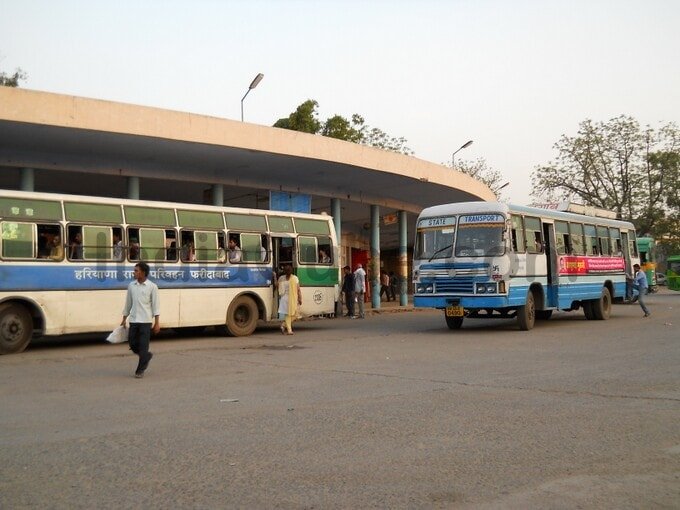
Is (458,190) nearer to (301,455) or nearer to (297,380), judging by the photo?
(297,380)

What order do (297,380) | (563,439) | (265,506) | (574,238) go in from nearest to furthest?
(265,506) < (563,439) < (297,380) < (574,238)

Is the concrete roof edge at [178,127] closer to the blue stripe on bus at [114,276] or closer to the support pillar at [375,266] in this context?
the blue stripe on bus at [114,276]

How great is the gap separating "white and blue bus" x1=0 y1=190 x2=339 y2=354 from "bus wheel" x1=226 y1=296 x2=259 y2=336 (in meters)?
0.03

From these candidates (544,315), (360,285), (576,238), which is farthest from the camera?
(360,285)

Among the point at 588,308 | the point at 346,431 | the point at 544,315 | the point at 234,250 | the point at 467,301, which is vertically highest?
the point at 234,250

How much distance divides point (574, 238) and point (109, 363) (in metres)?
13.1

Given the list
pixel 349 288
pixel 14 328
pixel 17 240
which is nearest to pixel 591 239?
pixel 349 288

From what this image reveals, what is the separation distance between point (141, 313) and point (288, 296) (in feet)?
23.5

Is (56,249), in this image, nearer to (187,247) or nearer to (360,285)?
(187,247)

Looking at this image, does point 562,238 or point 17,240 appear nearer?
point 17,240

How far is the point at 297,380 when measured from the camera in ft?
30.5

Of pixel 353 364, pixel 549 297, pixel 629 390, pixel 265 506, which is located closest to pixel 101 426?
pixel 265 506

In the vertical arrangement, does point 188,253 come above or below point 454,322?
above

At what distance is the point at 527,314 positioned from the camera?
16.6 meters
